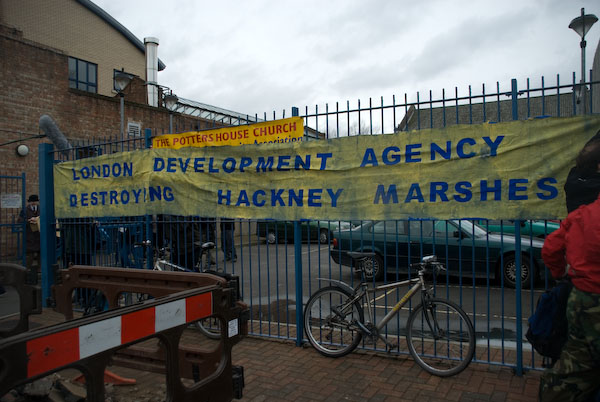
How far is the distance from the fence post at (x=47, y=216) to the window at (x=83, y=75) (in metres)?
16.0

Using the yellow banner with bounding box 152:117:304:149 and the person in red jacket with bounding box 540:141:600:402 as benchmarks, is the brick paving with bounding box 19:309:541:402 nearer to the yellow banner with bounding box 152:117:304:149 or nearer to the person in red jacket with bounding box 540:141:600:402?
the person in red jacket with bounding box 540:141:600:402

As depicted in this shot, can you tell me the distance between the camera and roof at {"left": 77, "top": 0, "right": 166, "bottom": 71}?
2405 centimetres

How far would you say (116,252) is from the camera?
6785 millimetres

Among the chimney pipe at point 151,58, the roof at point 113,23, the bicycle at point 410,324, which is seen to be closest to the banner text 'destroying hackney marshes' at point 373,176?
the bicycle at point 410,324

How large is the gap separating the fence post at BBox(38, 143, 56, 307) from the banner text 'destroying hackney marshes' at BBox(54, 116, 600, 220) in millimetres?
1580

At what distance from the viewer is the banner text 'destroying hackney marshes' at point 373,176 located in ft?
13.1

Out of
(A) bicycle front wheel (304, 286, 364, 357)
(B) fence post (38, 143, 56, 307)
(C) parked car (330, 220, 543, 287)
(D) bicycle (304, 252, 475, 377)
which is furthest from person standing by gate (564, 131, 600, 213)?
(B) fence post (38, 143, 56, 307)

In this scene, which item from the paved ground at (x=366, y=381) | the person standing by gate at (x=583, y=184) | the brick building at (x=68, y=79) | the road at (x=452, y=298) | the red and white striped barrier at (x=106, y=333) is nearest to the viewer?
the red and white striped barrier at (x=106, y=333)

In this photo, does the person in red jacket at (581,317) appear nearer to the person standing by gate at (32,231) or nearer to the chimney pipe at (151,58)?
the person standing by gate at (32,231)

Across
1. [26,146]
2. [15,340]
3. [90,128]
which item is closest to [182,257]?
[15,340]

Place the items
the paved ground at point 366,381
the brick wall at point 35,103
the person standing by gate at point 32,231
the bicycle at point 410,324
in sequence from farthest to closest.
Answer: the brick wall at point 35,103 < the person standing by gate at point 32,231 < the bicycle at point 410,324 < the paved ground at point 366,381

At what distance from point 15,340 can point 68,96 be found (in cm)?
1581

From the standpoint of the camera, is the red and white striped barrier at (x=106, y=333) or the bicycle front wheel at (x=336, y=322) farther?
the bicycle front wheel at (x=336, y=322)

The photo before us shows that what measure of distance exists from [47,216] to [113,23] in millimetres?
21756
